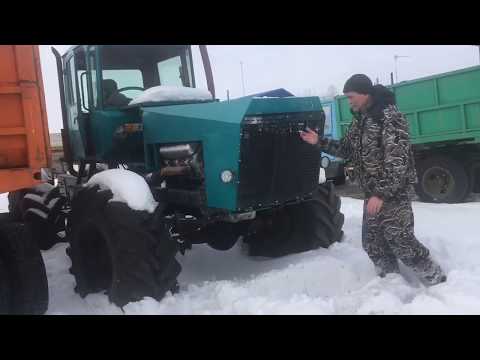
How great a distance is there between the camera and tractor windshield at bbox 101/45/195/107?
4840 millimetres

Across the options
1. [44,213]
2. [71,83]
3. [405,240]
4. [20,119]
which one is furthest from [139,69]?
[405,240]

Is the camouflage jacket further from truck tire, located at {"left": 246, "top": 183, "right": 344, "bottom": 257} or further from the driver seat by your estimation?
the driver seat

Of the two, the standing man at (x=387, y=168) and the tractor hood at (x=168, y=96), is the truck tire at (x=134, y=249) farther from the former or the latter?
the standing man at (x=387, y=168)

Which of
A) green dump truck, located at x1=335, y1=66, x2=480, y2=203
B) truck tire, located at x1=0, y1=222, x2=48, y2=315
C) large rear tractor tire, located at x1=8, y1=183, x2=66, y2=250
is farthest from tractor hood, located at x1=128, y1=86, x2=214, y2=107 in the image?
green dump truck, located at x1=335, y1=66, x2=480, y2=203

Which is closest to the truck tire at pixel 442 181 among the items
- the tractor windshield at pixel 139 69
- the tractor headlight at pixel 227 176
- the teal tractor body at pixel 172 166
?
the teal tractor body at pixel 172 166

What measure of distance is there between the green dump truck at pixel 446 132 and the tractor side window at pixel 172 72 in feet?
18.2

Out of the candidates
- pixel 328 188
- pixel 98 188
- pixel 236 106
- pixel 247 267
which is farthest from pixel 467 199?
pixel 98 188

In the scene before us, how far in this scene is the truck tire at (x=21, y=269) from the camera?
3463 mm

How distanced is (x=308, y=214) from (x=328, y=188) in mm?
391

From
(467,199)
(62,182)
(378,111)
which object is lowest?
(467,199)

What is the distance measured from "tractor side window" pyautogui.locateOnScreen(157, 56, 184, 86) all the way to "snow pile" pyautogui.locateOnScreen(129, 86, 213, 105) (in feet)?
1.83

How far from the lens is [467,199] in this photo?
29.2 ft

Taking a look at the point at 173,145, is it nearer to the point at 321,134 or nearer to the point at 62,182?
the point at 321,134

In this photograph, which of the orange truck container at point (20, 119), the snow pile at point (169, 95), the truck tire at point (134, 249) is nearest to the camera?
the orange truck container at point (20, 119)
